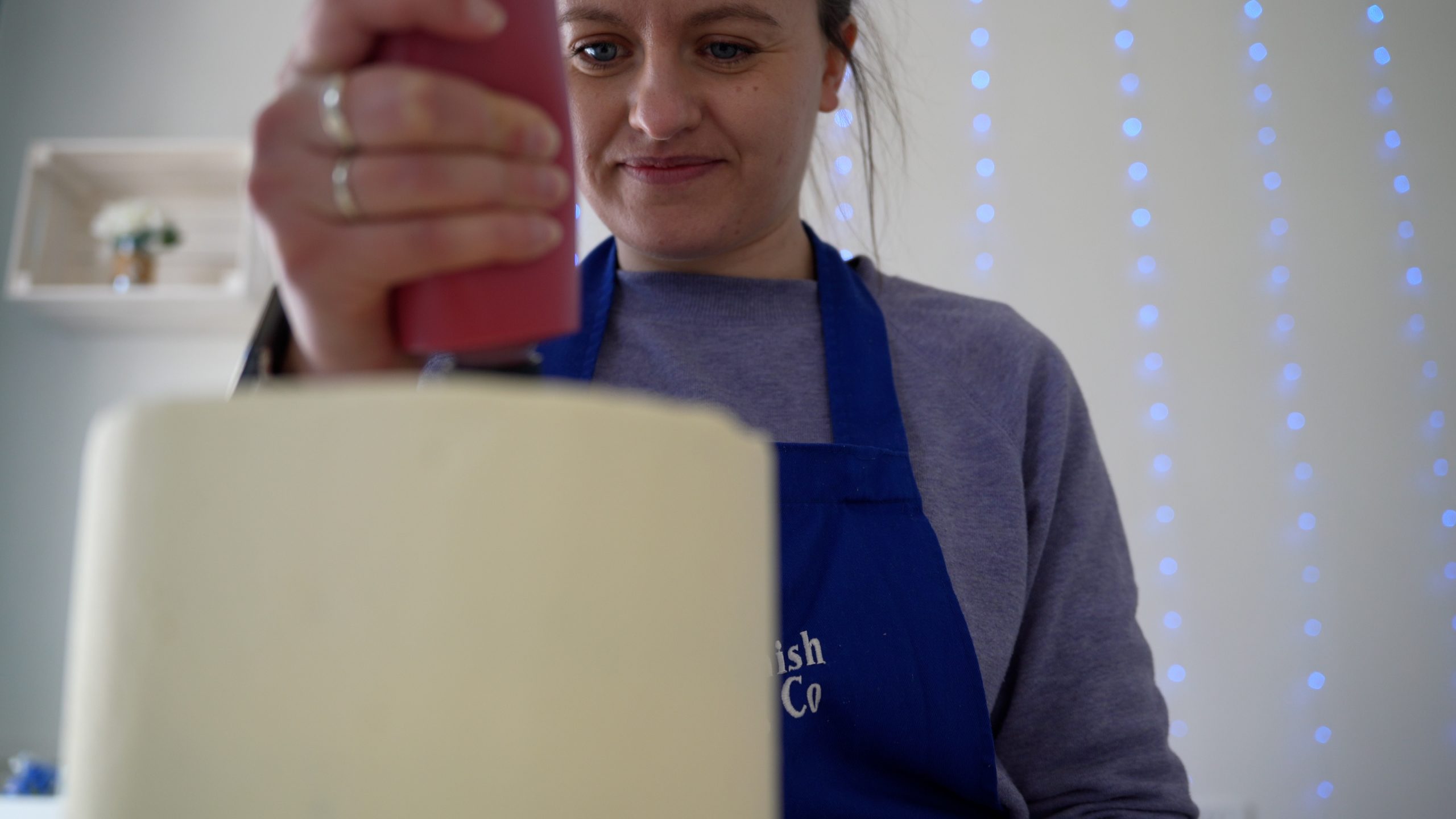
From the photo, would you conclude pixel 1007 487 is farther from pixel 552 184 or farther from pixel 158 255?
A: pixel 158 255

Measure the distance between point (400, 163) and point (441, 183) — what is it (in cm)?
2

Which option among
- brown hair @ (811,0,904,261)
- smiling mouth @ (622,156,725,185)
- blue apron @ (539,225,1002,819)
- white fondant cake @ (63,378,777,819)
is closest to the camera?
white fondant cake @ (63,378,777,819)

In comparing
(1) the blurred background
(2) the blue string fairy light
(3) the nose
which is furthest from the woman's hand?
(2) the blue string fairy light

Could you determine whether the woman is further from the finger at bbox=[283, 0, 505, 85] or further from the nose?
the finger at bbox=[283, 0, 505, 85]

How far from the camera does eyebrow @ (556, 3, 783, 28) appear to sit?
0.85m

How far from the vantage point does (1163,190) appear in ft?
7.55

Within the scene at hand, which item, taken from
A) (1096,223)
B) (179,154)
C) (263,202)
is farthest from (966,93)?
(263,202)

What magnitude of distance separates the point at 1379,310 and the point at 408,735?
238 centimetres

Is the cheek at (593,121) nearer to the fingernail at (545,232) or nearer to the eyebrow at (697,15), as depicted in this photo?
the eyebrow at (697,15)

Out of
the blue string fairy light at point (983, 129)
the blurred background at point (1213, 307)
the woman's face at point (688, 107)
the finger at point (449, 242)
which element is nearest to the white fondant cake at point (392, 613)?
the finger at point (449, 242)

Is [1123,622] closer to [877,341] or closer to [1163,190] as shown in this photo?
[877,341]

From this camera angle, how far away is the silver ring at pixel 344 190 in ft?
1.35

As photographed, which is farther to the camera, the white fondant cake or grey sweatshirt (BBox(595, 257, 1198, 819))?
grey sweatshirt (BBox(595, 257, 1198, 819))

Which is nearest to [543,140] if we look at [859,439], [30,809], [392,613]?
[392,613]
